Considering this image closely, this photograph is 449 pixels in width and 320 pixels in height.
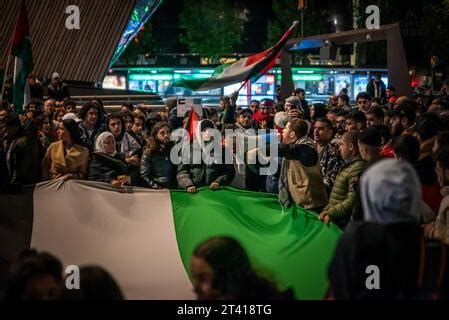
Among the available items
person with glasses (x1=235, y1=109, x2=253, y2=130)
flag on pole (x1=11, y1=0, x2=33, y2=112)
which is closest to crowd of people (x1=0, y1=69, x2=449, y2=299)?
flag on pole (x1=11, y1=0, x2=33, y2=112)

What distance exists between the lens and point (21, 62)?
14.0 metres

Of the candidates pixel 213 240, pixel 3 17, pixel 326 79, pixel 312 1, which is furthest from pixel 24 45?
pixel 312 1

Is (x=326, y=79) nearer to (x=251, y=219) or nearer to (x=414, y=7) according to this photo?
(x=414, y=7)

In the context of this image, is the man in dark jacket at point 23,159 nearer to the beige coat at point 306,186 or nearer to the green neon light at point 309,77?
the beige coat at point 306,186

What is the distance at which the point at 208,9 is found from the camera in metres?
66.9

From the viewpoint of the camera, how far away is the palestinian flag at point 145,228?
26.6 feet

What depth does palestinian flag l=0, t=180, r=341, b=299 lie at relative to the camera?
8.09 meters

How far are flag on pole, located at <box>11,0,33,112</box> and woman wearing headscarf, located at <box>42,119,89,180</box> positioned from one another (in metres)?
4.58

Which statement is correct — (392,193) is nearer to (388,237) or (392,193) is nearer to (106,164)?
(388,237)

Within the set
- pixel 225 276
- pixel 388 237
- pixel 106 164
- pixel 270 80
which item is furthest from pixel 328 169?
pixel 270 80

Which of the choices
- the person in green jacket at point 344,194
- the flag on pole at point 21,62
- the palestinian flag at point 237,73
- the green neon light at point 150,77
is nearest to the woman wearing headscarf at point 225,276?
the person in green jacket at point 344,194

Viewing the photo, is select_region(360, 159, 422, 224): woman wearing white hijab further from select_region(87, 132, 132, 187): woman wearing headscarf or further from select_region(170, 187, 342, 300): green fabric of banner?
select_region(87, 132, 132, 187): woman wearing headscarf

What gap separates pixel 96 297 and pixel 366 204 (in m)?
1.33

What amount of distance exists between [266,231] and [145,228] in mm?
1173
